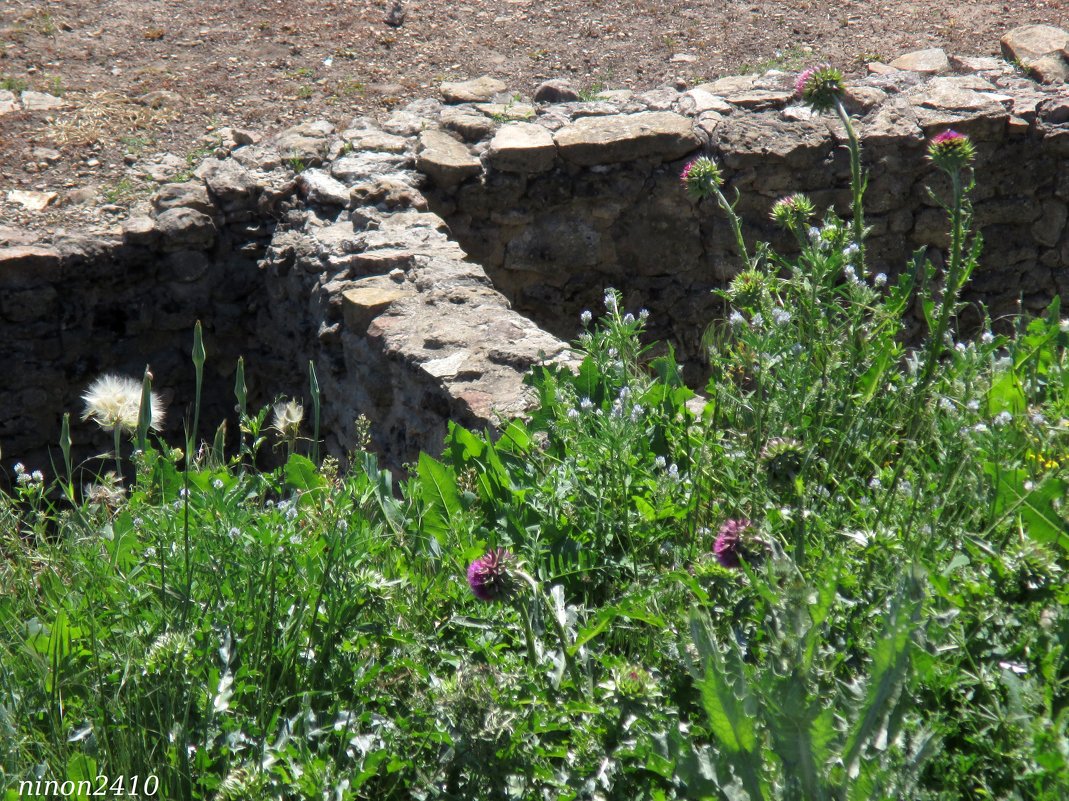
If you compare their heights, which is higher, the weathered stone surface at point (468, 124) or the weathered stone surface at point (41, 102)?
the weathered stone surface at point (468, 124)

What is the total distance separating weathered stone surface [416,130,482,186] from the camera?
500 cm

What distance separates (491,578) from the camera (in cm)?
186

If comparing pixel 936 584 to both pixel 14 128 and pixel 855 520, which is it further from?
pixel 14 128

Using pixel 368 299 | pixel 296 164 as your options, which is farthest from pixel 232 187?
pixel 368 299

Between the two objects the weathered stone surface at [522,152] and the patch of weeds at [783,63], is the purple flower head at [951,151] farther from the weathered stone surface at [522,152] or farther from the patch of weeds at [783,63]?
the patch of weeds at [783,63]

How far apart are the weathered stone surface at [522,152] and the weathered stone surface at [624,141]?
7 cm

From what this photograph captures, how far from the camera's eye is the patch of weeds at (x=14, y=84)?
580 cm

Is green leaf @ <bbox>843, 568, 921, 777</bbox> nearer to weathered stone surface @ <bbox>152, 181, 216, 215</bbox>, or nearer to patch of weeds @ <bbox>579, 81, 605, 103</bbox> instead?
weathered stone surface @ <bbox>152, 181, 216, 215</bbox>

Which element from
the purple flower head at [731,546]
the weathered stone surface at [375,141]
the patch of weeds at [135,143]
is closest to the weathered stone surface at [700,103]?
the weathered stone surface at [375,141]

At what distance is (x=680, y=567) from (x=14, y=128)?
16.5 ft

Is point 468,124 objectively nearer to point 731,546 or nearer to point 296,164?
point 296,164

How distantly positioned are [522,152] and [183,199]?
172 centimetres

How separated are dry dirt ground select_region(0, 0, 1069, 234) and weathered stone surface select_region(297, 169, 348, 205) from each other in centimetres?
77

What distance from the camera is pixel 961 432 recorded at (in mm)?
2162
